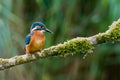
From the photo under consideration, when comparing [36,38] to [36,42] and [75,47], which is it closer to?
[36,42]

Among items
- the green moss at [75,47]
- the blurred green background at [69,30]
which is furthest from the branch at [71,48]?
the blurred green background at [69,30]

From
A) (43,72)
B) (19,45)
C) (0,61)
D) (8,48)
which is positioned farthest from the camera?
(43,72)

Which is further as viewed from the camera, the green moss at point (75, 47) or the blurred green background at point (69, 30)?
the blurred green background at point (69, 30)

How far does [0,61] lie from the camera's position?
8.30ft

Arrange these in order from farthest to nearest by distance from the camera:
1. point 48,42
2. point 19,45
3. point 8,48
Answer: point 48,42, point 19,45, point 8,48

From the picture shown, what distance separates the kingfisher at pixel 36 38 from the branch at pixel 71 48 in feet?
0.19

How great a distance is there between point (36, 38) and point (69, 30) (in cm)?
270

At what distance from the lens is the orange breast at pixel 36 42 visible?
2.57 meters

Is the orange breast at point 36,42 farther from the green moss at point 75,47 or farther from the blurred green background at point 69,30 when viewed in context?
the blurred green background at point 69,30

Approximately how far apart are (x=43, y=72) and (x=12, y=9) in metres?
0.99

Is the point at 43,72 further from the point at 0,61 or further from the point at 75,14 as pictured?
the point at 0,61

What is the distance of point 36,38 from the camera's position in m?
2.58

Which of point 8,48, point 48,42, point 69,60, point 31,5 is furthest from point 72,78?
point 8,48

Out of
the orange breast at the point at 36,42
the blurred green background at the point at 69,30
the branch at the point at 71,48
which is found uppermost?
the blurred green background at the point at 69,30
